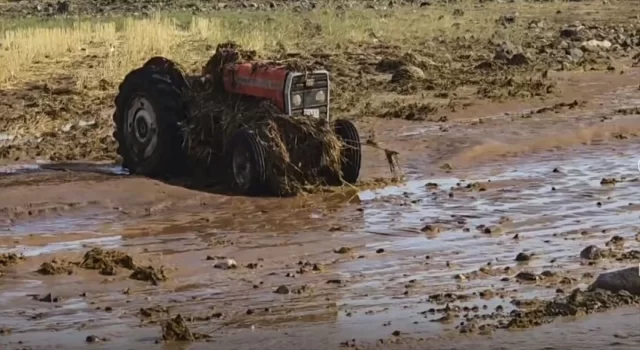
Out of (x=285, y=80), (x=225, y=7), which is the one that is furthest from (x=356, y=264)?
(x=225, y=7)

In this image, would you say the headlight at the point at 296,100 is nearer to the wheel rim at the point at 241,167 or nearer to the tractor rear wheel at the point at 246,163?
the tractor rear wheel at the point at 246,163

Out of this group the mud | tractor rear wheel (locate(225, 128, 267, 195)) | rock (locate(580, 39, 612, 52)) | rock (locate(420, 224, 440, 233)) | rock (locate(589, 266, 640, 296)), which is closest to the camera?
rock (locate(589, 266, 640, 296))

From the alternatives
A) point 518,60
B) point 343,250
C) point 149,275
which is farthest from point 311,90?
point 518,60

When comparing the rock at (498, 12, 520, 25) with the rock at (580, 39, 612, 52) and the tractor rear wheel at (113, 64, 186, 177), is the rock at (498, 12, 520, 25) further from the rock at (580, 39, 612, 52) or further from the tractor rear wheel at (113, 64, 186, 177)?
the tractor rear wheel at (113, 64, 186, 177)

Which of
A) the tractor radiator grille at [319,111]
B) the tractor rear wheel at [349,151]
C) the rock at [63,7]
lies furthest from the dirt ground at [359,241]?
the rock at [63,7]

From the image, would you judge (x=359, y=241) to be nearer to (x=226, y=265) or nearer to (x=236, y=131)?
(x=226, y=265)

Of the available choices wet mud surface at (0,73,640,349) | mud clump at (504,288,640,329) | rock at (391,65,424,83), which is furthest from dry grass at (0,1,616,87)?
mud clump at (504,288,640,329)

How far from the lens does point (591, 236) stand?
1106 centimetres

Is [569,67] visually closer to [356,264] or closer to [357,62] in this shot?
[357,62]

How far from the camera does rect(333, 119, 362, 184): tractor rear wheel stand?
13.5 m

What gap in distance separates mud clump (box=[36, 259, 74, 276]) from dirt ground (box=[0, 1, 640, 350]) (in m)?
0.02

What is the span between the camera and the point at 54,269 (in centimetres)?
989

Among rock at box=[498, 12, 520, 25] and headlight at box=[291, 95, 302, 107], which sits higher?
headlight at box=[291, 95, 302, 107]

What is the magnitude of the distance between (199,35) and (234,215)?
18079 millimetres
